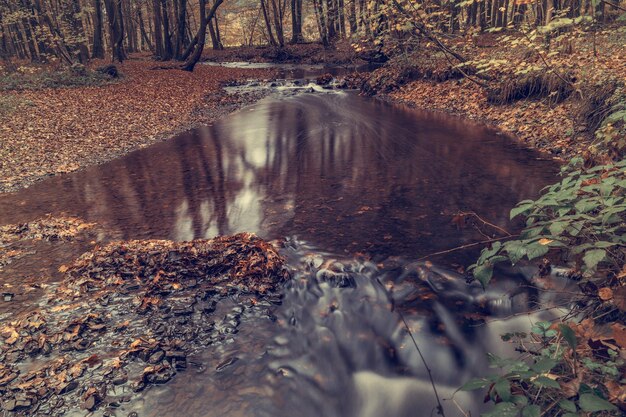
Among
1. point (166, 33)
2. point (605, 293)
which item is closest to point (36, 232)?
point (605, 293)

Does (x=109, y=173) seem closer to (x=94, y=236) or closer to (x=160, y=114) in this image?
(x=94, y=236)

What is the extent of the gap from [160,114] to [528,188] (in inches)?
596

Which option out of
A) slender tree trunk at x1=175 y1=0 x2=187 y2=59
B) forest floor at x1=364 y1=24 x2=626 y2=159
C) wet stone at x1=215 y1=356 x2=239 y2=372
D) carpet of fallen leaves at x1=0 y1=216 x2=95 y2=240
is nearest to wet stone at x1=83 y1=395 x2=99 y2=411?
wet stone at x1=215 y1=356 x2=239 y2=372

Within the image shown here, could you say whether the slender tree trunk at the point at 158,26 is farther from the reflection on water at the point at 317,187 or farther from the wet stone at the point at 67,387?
the wet stone at the point at 67,387

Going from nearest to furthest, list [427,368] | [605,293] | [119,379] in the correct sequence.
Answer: [605,293]
[119,379]
[427,368]

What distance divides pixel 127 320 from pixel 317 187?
5.70m

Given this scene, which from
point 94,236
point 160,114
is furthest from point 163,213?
point 160,114

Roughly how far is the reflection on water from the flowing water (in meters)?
0.05

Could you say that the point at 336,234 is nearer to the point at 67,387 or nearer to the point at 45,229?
the point at 67,387

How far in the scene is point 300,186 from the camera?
10.5 meters

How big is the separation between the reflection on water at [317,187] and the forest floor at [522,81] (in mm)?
1061

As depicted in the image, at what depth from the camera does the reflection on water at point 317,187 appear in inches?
318

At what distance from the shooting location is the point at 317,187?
10.3 m

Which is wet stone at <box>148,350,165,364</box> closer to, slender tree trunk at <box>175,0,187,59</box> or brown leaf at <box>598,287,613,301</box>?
brown leaf at <box>598,287,613,301</box>
